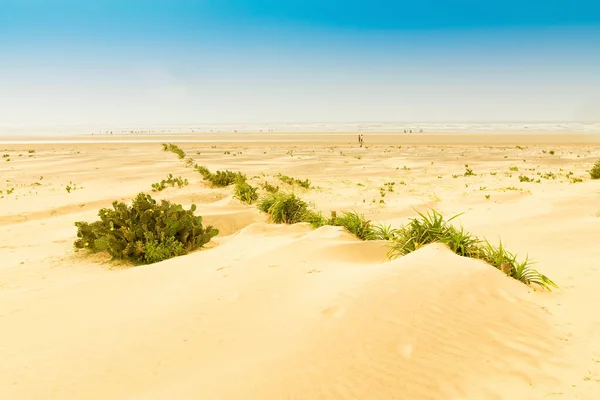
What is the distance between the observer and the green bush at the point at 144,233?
653 cm

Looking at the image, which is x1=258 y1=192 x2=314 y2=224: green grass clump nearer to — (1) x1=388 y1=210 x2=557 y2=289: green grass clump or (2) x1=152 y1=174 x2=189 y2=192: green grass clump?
(1) x1=388 y1=210 x2=557 y2=289: green grass clump

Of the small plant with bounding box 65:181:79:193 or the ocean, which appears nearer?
the small plant with bounding box 65:181:79:193

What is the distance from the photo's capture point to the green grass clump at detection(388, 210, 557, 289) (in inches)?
199

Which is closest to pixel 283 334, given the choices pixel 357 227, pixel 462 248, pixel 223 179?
pixel 462 248

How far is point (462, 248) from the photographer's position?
560 cm

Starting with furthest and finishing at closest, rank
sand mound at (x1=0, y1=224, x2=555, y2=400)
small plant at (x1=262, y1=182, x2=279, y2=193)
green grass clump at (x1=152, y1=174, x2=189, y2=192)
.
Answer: green grass clump at (x1=152, y1=174, x2=189, y2=192)
small plant at (x1=262, y1=182, x2=279, y2=193)
sand mound at (x1=0, y1=224, x2=555, y2=400)

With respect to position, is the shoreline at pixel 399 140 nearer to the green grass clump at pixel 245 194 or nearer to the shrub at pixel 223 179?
the shrub at pixel 223 179

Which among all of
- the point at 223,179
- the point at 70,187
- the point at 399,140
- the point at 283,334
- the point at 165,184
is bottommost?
the point at 399,140

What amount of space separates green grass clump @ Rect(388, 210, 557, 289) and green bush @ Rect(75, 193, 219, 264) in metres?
3.40

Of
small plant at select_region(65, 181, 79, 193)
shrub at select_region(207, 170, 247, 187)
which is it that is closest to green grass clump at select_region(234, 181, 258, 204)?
shrub at select_region(207, 170, 247, 187)

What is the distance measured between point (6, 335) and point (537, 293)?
5.43 metres

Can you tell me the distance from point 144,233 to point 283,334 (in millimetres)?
4061

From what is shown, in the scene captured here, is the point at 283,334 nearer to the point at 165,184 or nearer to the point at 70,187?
the point at 165,184

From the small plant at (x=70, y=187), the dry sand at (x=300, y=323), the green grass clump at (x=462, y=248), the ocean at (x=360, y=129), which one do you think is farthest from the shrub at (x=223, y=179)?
the ocean at (x=360, y=129)
